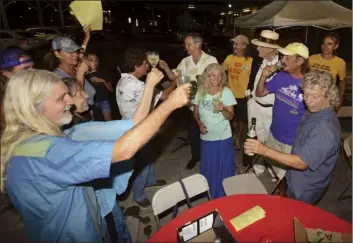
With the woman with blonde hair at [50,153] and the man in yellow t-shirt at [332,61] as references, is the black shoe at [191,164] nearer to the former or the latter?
the man in yellow t-shirt at [332,61]

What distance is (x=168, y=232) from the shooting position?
77.9 inches

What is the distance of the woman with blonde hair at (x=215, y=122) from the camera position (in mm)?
3379

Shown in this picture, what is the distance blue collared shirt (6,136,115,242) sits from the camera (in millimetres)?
1410

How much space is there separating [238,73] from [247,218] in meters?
3.45

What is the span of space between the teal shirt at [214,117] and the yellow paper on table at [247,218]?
142 cm

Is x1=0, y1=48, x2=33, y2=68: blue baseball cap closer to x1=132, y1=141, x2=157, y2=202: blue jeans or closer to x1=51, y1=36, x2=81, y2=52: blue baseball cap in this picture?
x1=51, y1=36, x2=81, y2=52: blue baseball cap

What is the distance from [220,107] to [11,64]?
3085 millimetres

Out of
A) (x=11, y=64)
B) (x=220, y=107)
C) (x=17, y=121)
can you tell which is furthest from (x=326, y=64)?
(x=11, y=64)

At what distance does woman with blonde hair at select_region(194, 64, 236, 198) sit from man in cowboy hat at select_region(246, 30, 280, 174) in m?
0.89

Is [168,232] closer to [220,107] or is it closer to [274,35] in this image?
[220,107]

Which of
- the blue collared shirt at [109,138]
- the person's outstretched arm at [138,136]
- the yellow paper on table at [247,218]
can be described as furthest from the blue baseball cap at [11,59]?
the yellow paper on table at [247,218]

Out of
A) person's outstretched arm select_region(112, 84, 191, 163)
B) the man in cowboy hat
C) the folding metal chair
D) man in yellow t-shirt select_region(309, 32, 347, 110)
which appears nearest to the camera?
person's outstretched arm select_region(112, 84, 191, 163)

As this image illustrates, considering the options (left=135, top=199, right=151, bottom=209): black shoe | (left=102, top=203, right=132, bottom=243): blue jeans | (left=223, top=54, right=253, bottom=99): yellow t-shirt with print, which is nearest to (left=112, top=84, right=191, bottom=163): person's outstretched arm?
(left=102, top=203, right=132, bottom=243): blue jeans

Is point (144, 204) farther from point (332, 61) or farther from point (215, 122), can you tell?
point (332, 61)
